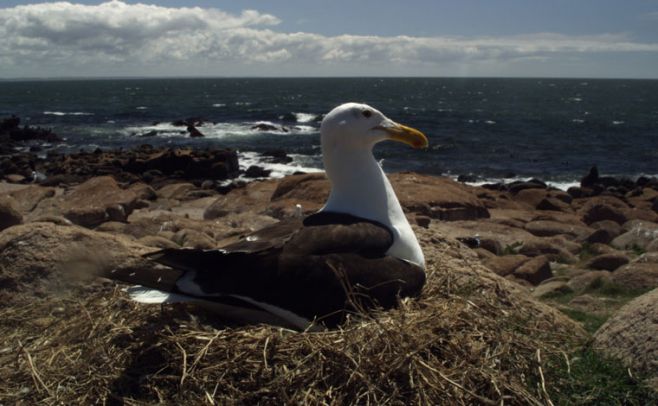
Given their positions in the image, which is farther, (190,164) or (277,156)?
(277,156)

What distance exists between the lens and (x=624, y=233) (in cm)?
1470

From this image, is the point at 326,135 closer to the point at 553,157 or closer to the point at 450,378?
the point at 450,378

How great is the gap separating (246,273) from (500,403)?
1727mm

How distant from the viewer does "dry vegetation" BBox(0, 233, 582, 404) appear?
389 cm

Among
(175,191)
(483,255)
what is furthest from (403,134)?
(175,191)

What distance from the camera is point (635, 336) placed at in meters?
5.16

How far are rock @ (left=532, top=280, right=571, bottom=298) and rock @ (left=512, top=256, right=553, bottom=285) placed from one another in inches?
24.4

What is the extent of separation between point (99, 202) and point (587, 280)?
11333mm

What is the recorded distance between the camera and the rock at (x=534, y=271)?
10156 millimetres

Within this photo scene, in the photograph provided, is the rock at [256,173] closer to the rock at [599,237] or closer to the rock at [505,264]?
the rock at [599,237]

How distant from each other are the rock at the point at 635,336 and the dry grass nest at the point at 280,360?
0.65 metres

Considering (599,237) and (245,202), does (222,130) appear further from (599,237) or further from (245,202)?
(599,237)

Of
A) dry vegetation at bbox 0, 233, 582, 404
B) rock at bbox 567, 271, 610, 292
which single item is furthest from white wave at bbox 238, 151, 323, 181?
dry vegetation at bbox 0, 233, 582, 404

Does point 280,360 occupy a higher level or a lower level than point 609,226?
higher
